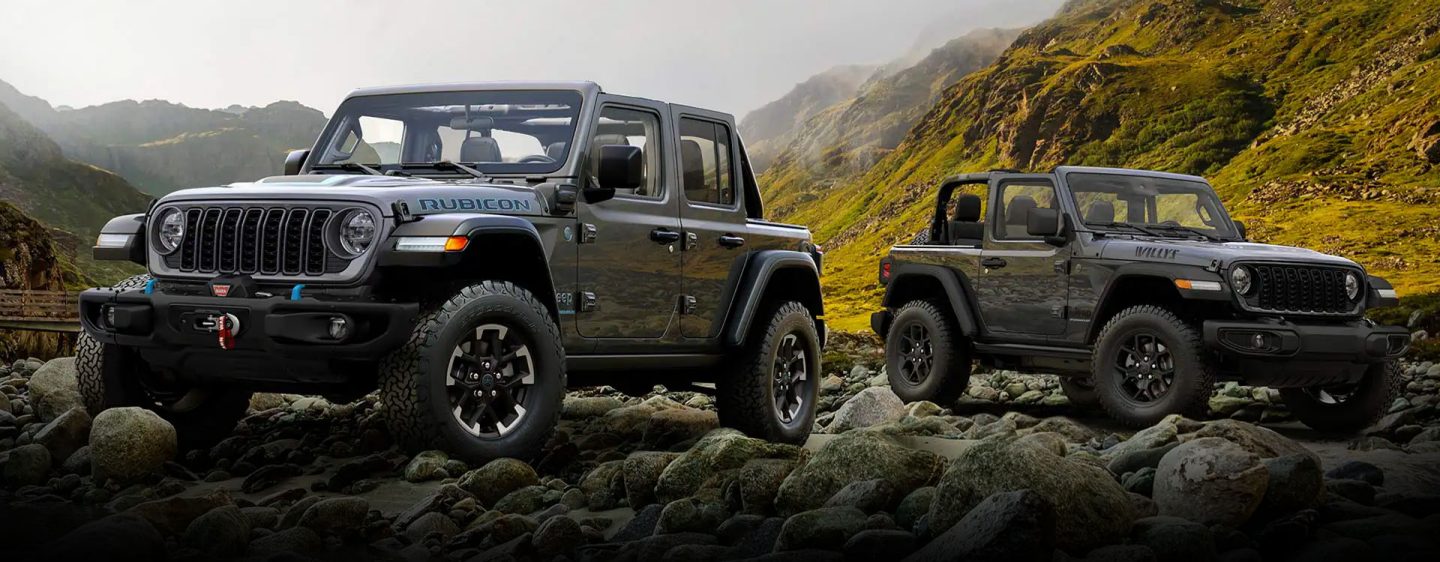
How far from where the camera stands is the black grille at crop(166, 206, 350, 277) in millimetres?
6758

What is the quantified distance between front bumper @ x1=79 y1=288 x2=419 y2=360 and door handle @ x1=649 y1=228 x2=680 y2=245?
1.97m

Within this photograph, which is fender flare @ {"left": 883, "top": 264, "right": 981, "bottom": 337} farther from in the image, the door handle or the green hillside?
the green hillside

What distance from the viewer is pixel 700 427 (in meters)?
9.51

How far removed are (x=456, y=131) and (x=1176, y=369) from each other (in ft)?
18.5

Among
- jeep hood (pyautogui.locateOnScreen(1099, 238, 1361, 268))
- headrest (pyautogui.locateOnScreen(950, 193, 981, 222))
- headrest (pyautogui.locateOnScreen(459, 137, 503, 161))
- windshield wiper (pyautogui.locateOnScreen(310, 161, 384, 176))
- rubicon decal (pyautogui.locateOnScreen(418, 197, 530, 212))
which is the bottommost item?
jeep hood (pyautogui.locateOnScreen(1099, 238, 1361, 268))

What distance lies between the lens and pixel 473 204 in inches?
278

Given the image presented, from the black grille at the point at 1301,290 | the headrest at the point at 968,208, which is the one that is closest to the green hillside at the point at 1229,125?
the headrest at the point at 968,208

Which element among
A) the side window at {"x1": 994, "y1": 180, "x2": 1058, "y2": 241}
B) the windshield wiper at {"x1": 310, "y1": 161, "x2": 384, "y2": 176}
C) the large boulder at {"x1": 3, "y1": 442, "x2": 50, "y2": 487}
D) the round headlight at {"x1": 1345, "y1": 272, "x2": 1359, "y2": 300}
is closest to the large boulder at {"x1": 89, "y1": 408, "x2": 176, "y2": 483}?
the large boulder at {"x1": 3, "y1": 442, "x2": 50, "y2": 487}

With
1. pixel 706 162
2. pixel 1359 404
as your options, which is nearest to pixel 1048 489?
pixel 706 162

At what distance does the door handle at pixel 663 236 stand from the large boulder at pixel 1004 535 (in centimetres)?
372

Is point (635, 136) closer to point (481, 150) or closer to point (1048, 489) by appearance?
point (481, 150)

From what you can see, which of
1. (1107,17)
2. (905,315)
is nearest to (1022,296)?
(905,315)

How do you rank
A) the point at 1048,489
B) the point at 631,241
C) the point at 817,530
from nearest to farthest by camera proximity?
the point at 817,530, the point at 1048,489, the point at 631,241

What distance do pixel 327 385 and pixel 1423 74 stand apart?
4112 inches
